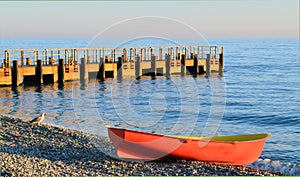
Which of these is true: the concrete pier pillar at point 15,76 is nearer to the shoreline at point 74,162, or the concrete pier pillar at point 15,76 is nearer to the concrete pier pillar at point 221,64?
the shoreline at point 74,162

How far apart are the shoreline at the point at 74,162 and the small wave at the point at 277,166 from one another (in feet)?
5.68

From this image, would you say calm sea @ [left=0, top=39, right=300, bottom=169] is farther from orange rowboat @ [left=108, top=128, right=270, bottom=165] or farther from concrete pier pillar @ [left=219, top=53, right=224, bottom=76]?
concrete pier pillar @ [left=219, top=53, right=224, bottom=76]

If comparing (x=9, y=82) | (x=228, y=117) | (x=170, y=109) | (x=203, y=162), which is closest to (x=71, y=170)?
(x=203, y=162)

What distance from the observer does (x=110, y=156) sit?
13.8 meters

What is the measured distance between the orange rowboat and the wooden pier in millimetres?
22645

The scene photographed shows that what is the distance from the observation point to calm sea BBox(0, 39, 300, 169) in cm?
2306

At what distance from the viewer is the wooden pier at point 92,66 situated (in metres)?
35.4

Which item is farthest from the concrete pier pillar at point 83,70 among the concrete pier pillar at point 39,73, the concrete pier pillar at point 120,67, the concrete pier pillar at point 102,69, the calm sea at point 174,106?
the concrete pier pillar at point 120,67

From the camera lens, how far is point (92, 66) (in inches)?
1570

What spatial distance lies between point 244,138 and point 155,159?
Result: 9.99ft

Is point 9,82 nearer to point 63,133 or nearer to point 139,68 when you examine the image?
point 139,68

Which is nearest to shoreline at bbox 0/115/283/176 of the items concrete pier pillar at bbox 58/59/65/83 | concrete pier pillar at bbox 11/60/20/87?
concrete pier pillar at bbox 11/60/20/87

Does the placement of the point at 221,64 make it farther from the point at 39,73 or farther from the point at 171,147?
the point at 171,147

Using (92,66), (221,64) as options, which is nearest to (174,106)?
(92,66)
